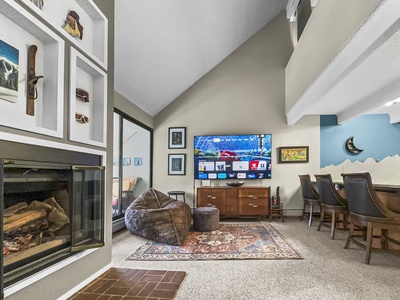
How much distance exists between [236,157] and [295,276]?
10.9 ft

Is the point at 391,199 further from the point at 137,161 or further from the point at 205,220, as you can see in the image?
the point at 137,161

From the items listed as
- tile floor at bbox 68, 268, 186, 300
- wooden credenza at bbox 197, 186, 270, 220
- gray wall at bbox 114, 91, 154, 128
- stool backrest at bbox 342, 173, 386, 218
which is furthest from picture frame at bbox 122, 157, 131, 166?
stool backrest at bbox 342, 173, 386, 218

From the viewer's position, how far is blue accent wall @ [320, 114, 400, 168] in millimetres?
5477

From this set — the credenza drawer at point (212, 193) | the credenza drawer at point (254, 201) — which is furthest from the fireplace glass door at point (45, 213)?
the credenza drawer at point (254, 201)

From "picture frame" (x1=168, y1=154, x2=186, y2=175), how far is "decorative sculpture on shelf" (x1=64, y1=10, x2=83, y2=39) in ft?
12.8

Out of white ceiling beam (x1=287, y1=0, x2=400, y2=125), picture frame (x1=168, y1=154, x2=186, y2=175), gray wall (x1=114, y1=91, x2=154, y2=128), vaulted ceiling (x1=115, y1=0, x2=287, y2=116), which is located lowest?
picture frame (x1=168, y1=154, x2=186, y2=175)

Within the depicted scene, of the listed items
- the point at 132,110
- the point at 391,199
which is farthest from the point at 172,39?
the point at 391,199

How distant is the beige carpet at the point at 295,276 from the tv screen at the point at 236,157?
236 centimetres

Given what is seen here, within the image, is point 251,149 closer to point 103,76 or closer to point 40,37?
point 103,76

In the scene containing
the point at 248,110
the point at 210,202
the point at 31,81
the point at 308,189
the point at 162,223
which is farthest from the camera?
the point at 248,110

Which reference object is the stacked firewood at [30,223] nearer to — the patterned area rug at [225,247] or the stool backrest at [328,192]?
the patterned area rug at [225,247]

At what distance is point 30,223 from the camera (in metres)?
1.77

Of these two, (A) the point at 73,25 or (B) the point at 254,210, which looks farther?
(B) the point at 254,210

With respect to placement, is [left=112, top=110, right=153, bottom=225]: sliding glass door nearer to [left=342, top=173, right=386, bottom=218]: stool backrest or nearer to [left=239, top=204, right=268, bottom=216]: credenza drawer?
[left=239, top=204, right=268, bottom=216]: credenza drawer
